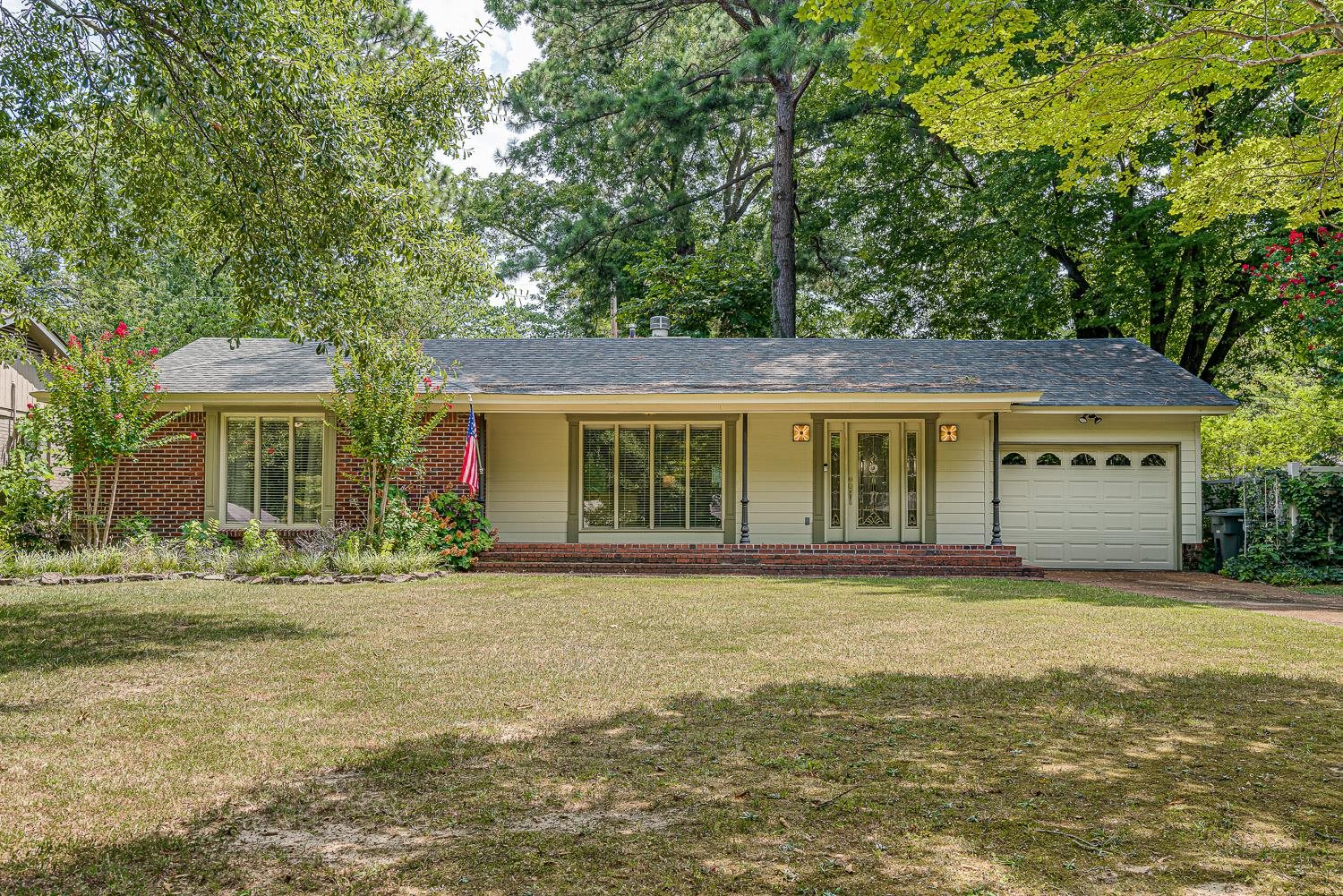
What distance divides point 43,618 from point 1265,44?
35.1 ft

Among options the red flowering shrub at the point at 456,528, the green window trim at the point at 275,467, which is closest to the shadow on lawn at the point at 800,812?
the red flowering shrub at the point at 456,528

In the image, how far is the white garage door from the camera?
46.1 feet

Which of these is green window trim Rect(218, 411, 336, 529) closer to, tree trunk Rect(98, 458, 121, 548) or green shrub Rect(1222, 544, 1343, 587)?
tree trunk Rect(98, 458, 121, 548)

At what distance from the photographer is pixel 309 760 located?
3.91m

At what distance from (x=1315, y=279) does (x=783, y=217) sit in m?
12.2

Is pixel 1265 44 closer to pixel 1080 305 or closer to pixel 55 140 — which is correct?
pixel 55 140

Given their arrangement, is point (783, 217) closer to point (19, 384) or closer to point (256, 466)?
point (256, 466)

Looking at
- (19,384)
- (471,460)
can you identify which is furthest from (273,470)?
(19,384)

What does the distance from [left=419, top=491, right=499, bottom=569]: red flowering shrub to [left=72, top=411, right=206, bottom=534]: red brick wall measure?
12.2ft

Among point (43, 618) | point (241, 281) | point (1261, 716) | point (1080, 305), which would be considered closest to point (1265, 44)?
point (1261, 716)

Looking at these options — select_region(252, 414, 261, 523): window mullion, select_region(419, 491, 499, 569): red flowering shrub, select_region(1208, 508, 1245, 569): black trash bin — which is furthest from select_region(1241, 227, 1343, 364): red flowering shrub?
select_region(252, 414, 261, 523): window mullion

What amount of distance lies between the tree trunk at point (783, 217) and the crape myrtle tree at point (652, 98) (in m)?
0.03

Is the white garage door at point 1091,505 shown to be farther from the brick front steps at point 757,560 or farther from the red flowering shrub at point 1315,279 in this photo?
the red flowering shrub at point 1315,279

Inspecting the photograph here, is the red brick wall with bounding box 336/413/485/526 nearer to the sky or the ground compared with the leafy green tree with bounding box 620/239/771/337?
nearer to the ground
